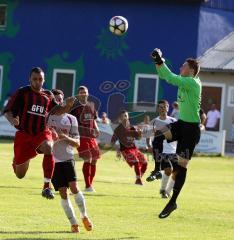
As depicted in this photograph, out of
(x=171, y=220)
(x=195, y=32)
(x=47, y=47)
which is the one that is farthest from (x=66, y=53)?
(x=171, y=220)

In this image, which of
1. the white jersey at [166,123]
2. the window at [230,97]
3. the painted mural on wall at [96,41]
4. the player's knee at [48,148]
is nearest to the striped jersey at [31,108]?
the player's knee at [48,148]

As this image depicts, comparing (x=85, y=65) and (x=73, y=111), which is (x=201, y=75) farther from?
(x=73, y=111)

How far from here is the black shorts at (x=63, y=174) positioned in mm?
11469

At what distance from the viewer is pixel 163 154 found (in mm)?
18312

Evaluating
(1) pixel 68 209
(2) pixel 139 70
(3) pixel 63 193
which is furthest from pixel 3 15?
(1) pixel 68 209

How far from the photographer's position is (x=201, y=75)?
38344mm

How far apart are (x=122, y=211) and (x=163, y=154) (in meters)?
4.41

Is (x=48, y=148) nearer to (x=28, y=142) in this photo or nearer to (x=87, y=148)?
(x=28, y=142)

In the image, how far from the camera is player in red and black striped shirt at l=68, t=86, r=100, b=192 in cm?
1729

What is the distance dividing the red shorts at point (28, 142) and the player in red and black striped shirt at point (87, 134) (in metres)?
3.87

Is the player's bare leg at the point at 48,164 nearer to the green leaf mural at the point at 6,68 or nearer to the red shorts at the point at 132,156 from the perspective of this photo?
the red shorts at the point at 132,156

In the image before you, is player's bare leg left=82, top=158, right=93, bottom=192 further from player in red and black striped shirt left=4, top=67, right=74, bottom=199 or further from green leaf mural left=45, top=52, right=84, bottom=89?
green leaf mural left=45, top=52, right=84, bottom=89

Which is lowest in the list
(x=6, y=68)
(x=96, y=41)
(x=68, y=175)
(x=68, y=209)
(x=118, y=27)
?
(x=68, y=209)

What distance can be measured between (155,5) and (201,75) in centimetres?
371
